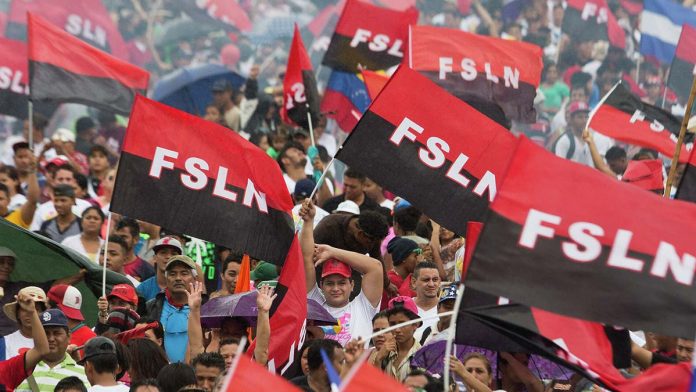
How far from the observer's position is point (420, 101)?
10.4 meters

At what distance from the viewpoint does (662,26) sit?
1739 centimetres

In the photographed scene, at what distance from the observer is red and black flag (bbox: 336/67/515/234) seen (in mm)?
10062

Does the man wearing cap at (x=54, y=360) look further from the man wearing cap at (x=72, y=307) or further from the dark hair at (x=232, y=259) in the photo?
the dark hair at (x=232, y=259)

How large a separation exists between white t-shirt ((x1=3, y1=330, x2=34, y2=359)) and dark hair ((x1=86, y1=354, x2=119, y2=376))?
0.99 meters

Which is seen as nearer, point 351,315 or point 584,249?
point 584,249

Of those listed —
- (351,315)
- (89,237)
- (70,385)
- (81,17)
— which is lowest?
(70,385)

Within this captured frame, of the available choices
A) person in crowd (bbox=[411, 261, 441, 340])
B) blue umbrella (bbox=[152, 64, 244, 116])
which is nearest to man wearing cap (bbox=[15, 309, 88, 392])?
person in crowd (bbox=[411, 261, 441, 340])

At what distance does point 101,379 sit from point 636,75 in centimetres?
1193

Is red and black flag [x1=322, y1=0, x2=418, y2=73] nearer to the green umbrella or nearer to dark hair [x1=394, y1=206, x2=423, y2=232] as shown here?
dark hair [x1=394, y1=206, x2=423, y2=232]

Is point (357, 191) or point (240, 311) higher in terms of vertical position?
point (357, 191)

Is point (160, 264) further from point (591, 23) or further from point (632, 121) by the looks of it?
point (591, 23)

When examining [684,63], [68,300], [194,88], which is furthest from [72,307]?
[194,88]

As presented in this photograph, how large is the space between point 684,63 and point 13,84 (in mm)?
6060

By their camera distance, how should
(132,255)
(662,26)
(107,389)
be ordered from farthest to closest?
(662,26) < (132,255) < (107,389)
